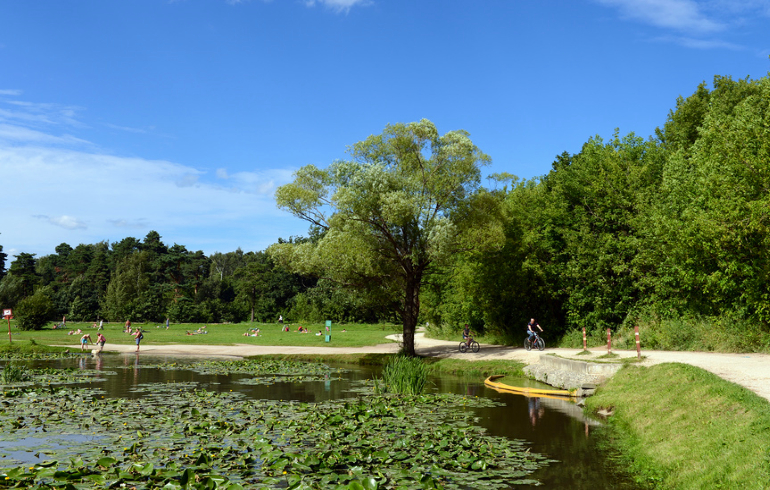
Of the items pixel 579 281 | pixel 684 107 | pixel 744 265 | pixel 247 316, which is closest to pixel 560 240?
pixel 579 281

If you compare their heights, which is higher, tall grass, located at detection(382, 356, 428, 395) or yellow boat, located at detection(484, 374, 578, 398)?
tall grass, located at detection(382, 356, 428, 395)

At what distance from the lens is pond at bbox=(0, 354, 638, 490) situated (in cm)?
855

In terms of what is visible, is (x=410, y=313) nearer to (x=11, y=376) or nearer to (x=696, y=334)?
(x=696, y=334)

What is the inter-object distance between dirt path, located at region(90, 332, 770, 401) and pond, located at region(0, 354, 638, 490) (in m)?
3.61

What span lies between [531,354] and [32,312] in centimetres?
5379

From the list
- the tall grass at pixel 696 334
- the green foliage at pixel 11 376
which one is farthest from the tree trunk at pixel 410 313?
the green foliage at pixel 11 376

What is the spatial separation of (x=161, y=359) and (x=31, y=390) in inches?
601

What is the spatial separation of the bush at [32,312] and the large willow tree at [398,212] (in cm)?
4257

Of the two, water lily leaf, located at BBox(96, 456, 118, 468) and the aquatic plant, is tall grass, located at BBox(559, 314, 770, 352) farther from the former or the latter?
water lily leaf, located at BBox(96, 456, 118, 468)

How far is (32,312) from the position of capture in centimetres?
5766

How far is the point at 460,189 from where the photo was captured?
1096 inches

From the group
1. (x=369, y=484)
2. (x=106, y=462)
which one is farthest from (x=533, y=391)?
(x=106, y=462)

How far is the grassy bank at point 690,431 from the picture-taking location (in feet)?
24.6

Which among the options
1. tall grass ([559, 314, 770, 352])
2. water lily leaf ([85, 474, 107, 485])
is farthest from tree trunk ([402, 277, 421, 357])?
water lily leaf ([85, 474, 107, 485])
